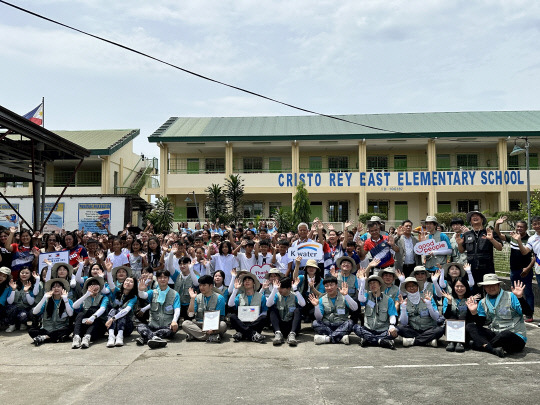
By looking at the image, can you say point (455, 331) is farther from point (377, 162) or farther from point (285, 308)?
point (377, 162)

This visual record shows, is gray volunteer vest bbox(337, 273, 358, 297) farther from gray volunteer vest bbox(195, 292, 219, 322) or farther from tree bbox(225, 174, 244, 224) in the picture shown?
tree bbox(225, 174, 244, 224)

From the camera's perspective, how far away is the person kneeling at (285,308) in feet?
26.6

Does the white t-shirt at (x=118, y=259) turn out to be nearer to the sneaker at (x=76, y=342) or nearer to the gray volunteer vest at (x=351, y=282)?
the sneaker at (x=76, y=342)

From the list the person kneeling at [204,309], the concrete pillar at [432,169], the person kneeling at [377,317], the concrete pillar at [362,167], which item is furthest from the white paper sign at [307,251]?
the concrete pillar at [432,169]

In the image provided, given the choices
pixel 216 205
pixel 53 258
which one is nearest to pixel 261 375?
pixel 53 258

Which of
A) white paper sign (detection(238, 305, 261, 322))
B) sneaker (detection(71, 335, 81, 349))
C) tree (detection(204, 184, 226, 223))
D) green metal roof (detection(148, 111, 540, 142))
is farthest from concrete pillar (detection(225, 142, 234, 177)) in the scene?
sneaker (detection(71, 335, 81, 349))

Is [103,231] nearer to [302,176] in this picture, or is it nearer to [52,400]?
[302,176]

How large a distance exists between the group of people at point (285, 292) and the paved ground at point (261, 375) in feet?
1.20

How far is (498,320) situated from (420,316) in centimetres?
117

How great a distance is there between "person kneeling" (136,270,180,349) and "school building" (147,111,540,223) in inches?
848

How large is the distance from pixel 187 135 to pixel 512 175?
2057 cm

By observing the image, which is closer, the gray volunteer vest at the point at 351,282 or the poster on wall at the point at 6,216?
the gray volunteer vest at the point at 351,282

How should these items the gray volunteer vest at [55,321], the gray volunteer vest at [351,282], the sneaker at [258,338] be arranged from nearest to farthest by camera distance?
1. the sneaker at [258,338]
2. the gray volunteer vest at [55,321]
3. the gray volunteer vest at [351,282]

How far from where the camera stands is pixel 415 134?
27969mm
